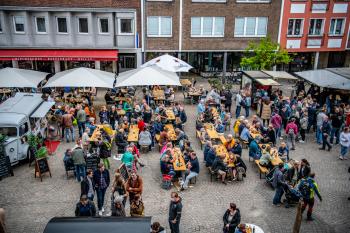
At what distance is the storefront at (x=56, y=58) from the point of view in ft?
85.9

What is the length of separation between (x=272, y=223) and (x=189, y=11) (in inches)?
849

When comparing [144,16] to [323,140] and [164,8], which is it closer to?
[164,8]

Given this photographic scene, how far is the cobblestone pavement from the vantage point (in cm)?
1070

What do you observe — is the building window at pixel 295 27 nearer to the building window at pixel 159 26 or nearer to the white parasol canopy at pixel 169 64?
the building window at pixel 159 26

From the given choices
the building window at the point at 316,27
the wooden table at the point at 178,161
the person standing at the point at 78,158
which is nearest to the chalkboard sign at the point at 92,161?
the person standing at the point at 78,158

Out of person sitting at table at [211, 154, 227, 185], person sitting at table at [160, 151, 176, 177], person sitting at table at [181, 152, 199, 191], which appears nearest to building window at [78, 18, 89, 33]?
person sitting at table at [160, 151, 176, 177]

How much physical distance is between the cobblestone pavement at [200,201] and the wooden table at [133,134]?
4.30 feet

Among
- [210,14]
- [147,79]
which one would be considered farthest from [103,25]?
[147,79]

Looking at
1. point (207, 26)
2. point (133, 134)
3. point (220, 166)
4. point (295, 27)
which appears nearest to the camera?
point (220, 166)

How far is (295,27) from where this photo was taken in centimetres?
3072

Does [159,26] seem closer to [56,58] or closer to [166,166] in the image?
[56,58]

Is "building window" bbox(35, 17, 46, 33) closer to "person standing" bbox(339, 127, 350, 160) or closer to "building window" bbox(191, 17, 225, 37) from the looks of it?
"building window" bbox(191, 17, 225, 37)

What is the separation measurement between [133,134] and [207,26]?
16.3 meters

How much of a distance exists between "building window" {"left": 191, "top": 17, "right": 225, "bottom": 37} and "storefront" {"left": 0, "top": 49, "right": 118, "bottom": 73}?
7.06 meters
